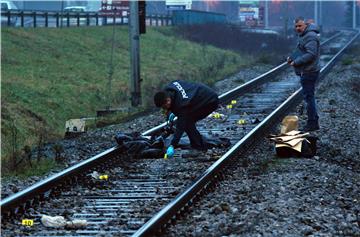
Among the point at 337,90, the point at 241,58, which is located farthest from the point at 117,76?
the point at 241,58

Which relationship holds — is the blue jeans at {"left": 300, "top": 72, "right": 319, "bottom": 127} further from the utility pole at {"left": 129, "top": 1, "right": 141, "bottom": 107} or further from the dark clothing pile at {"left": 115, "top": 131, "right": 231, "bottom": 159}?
the utility pole at {"left": 129, "top": 1, "right": 141, "bottom": 107}

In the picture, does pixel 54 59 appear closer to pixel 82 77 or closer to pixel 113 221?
pixel 82 77

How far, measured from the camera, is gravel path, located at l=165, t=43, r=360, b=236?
8.10 m

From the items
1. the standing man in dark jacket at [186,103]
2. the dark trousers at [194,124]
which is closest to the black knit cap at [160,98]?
the standing man in dark jacket at [186,103]

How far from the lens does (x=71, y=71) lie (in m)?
29.8

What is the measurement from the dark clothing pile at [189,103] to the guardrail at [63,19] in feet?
76.5

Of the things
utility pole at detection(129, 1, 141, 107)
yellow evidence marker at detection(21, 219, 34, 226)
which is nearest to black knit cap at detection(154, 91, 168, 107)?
yellow evidence marker at detection(21, 219, 34, 226)

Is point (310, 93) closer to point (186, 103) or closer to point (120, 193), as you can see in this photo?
point (186, 103)

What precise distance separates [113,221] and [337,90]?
1545 cm

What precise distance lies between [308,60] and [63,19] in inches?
1269

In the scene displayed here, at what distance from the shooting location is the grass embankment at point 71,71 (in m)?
20.5

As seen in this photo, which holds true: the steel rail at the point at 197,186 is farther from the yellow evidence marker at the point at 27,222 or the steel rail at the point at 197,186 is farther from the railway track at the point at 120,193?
the yellow evidence marker at the point at 27,222

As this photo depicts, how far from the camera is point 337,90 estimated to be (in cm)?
2308

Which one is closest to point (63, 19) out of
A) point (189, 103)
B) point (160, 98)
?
point (189, 103)
